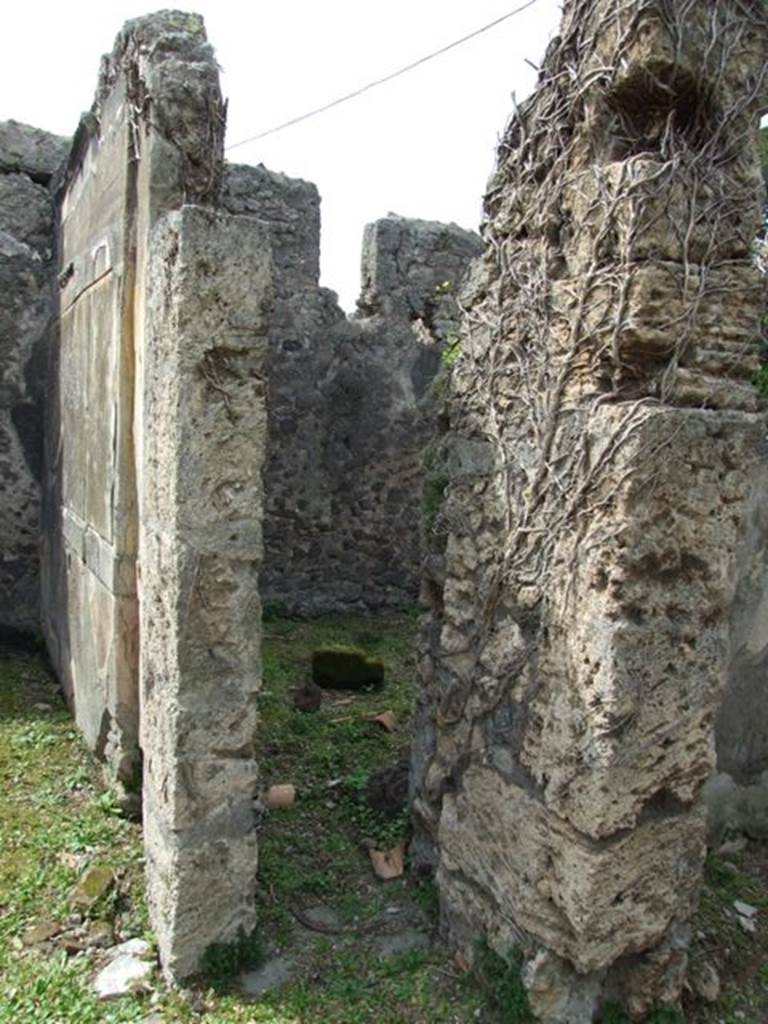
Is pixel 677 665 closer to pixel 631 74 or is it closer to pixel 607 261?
pixel 607 261

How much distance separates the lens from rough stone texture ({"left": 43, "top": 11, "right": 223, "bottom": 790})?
3.24m

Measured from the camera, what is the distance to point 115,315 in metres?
3.72

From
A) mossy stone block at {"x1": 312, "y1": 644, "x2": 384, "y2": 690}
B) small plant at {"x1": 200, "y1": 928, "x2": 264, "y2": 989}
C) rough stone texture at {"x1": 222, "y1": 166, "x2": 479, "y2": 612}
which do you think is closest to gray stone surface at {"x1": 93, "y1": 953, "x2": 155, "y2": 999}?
small plant at {"x1": 200, "y1": 928, "x2": 264, "y2": 989}

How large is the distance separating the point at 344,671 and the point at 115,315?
3.06 metres

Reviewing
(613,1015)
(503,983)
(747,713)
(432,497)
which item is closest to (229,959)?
(503,983)

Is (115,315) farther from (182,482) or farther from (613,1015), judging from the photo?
(613,1015)

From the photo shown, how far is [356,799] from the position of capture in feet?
13.3

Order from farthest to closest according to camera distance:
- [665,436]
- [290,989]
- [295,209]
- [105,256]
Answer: [295,209] < [105,256] < [290,989] < [665,436]

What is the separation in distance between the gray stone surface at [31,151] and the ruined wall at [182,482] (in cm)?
251

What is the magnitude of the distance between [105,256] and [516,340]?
221 centimetres

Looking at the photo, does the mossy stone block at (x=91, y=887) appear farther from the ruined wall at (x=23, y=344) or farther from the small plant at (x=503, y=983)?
the ruined wall at (x=23, y=344)

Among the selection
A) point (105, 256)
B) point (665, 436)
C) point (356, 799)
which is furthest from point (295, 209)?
point (665, 436)

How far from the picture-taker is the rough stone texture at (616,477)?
2.39 metres

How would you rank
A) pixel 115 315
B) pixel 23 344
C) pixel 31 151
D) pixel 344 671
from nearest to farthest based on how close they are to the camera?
1. pixel 115 315
2. pixel 344 671
3. pixel 31 151
4. pixel 23 344
